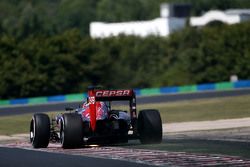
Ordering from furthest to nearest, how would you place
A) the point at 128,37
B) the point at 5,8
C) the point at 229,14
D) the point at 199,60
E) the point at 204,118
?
the point at 5,8 < the point at 229,14 < the point at 128,37 < the point at 199,60 < the point at 204,118

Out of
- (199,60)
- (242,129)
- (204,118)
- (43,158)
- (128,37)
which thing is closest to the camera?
Answer: (43,158)

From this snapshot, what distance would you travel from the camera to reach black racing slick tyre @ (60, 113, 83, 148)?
26156 millimetres

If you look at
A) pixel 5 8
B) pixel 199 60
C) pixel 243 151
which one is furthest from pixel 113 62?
pixel 5 8

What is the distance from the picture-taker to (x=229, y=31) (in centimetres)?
10119

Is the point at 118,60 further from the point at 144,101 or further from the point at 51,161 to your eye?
the point at 51,161

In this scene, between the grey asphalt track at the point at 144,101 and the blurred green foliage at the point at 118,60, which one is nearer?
the grey asphalt track at the point at 144,101

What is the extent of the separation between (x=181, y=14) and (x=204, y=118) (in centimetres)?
9185

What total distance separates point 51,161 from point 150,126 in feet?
17.4

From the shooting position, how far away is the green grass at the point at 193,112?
45.7 metres

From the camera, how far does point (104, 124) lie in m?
26.8

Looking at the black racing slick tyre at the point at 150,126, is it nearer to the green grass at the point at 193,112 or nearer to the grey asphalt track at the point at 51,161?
the grey asphalt track at the point at 51,161

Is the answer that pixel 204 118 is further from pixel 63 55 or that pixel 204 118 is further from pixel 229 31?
pixel 229 31

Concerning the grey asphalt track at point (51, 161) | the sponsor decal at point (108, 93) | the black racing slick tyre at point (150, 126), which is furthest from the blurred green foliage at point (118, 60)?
the grey asphalt track at point (51, 161)

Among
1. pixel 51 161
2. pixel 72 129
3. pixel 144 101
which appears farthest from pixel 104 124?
pixel 144 101
